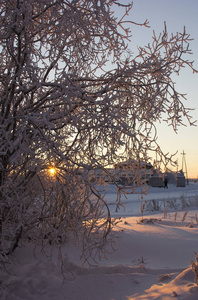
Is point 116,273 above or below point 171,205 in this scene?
below

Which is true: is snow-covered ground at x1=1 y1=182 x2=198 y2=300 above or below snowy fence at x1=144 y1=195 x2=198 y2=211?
below

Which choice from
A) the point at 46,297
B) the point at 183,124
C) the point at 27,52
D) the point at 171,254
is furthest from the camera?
the point at 171,254

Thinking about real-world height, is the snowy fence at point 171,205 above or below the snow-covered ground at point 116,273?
above

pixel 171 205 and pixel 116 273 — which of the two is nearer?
pixel 116 273

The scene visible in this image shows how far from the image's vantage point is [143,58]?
3.65 m

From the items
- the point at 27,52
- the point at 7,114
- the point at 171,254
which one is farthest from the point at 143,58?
the point at 171,254

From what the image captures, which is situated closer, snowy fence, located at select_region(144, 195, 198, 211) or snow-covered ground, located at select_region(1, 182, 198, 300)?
snow-covered ground, located at select_region(1, 182, 198, 300)

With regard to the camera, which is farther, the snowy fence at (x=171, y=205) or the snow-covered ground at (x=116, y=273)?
the snowy fence at (x=171, y=205)

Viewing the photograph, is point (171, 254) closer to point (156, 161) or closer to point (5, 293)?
point (156, 161)

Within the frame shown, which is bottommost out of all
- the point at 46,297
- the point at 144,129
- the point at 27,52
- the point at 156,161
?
the point at 46,297

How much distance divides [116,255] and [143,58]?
2360mm

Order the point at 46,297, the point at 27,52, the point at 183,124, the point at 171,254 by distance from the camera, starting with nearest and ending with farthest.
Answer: the point at 46,297 → the point at 27,52 → the point at 183,124 → the point at 171,254

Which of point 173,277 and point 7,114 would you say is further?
point 7,114

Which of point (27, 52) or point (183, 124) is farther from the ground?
point (27, 52)
